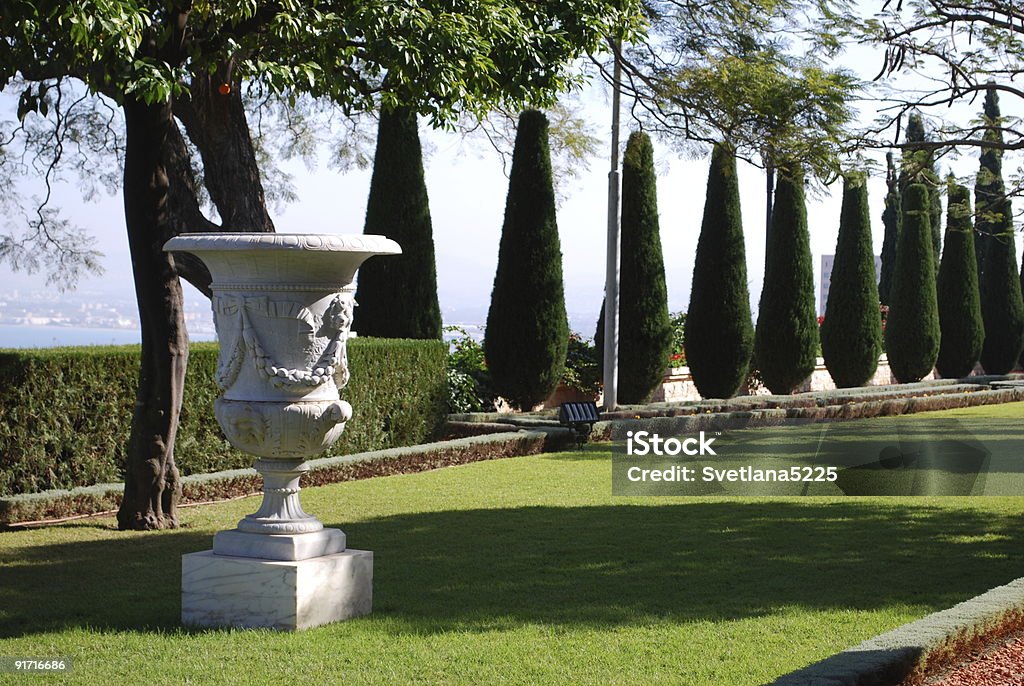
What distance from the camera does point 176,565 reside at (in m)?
7.25

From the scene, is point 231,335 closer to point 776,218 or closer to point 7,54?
point 7,54

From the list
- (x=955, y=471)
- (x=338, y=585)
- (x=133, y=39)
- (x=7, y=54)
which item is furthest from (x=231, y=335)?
(x=955, y=471)

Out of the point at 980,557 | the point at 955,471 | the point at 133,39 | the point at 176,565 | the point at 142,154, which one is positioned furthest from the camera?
the point at 955,471

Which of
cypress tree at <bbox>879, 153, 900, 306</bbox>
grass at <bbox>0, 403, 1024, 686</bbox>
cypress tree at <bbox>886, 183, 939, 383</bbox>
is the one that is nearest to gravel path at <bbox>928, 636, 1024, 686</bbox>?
grass at <bbox>0, 403, 1024, 686</bbox>

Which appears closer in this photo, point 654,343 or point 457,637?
point 457,637

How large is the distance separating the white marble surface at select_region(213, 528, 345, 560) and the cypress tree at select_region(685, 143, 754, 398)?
1528 cm

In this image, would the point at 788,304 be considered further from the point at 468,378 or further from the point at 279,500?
the point at 279,500

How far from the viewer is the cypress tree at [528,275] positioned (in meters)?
17.4

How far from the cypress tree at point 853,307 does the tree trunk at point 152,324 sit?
1842cm

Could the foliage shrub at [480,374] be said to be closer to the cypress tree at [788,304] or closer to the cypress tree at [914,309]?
the cypress tree at [788,304]

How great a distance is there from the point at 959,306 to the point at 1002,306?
2618 mm

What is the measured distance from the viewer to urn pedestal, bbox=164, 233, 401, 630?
18.2 feet

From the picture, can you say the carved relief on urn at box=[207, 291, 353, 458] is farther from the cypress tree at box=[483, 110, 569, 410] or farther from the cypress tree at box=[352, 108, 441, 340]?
the cypress tree at box=[483, 110, 569, 410]

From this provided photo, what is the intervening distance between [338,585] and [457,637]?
70 cm
